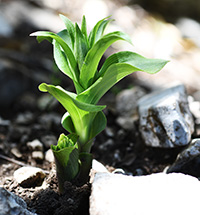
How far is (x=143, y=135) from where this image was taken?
6.63ft

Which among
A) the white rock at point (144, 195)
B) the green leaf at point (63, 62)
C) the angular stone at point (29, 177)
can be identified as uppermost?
Result: the green leaf at point (63, 62)

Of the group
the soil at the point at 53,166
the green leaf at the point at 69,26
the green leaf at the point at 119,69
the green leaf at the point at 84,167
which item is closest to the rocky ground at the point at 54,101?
the soil at the point at 53,166

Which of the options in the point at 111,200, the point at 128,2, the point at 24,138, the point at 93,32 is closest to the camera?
the point at 111,200

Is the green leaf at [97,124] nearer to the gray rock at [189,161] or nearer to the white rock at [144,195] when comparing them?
the white rock at [144,195]

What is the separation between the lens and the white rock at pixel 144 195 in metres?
1.27

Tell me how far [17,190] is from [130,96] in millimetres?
1451

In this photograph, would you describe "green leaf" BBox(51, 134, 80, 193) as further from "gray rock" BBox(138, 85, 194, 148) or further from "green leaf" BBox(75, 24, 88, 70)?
"gray rock" BBox(138, 85, 194, 148)

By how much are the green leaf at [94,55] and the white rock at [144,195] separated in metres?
0.52

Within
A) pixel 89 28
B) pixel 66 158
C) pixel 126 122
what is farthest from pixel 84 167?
pixel 89 28

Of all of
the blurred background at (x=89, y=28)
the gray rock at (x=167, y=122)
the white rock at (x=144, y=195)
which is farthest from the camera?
the blurred background at (x=89, y=28)

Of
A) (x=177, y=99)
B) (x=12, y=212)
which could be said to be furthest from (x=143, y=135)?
(x=12, y=212)

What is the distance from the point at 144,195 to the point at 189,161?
1.83 ft

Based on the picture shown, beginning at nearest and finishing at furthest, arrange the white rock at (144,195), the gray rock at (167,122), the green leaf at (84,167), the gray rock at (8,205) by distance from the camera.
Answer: the gray rock at (8,205), the white rock at (144,195), the green leaf at (84,167), the gray rock at (167,122)

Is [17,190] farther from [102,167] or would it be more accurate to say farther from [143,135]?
[143,135]
